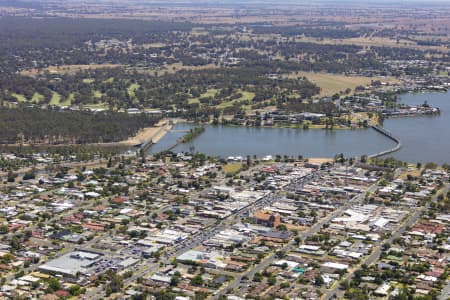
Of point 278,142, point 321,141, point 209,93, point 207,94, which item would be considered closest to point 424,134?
point 321,141

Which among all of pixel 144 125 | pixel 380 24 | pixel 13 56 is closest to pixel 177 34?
pixel 13 56

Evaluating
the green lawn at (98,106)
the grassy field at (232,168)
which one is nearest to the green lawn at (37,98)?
the green lawn at (98,106)

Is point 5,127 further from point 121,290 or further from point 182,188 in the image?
point 121,290

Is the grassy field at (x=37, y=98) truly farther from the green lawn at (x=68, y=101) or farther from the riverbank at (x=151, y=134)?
the riverbank at (x=151, y=134)

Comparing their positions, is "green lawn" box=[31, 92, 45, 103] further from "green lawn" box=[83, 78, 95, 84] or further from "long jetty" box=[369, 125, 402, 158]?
"long jetty" box=[369, 125, 402, 158]

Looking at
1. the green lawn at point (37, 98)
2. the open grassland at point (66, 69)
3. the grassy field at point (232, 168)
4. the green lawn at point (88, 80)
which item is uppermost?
the open grassland at point (66, 69)

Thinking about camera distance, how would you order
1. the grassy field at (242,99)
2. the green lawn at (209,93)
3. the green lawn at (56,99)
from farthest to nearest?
the green lawn at (209,93) < the green lawn at (56,99) < the grassy field at (242,99)
